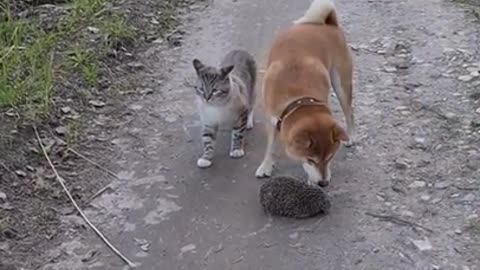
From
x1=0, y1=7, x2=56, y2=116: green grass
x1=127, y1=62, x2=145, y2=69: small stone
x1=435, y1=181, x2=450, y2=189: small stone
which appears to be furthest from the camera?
x1=127, y1=62, x2=145, y2=69: small stone

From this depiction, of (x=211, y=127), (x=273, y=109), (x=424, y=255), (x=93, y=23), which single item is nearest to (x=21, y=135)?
(x=211, y=127)

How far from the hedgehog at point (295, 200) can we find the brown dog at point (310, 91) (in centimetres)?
9

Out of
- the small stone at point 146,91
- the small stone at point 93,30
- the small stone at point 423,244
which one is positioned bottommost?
the small stone at point 146,91

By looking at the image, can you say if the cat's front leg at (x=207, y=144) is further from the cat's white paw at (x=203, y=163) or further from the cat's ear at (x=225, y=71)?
the cat's ear at (x=225, y=71)

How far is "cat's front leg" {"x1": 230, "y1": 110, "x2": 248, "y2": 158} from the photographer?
5102 mm

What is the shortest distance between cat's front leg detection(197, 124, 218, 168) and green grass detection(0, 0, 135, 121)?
99 centimetres

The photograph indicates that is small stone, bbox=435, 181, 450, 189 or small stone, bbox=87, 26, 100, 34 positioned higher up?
small stone, bbox=435, 181, 450, 189

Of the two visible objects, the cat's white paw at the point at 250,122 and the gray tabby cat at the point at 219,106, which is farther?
the cat's white paw at the point at 250,122

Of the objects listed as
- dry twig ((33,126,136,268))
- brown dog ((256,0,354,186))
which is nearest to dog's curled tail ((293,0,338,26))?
brown dog ((256,0,354,186))

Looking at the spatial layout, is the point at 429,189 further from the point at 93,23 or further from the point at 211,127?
the point at 93,23

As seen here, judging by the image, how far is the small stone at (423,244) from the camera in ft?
13.6

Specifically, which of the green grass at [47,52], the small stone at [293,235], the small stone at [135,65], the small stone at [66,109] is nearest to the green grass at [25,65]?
the green grass at [47,52]

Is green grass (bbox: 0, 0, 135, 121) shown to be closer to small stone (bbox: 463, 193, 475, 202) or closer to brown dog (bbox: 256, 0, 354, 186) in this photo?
brown dog (bbox: 256, 0, 354, 186)

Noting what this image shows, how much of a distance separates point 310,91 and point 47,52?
223 cm
